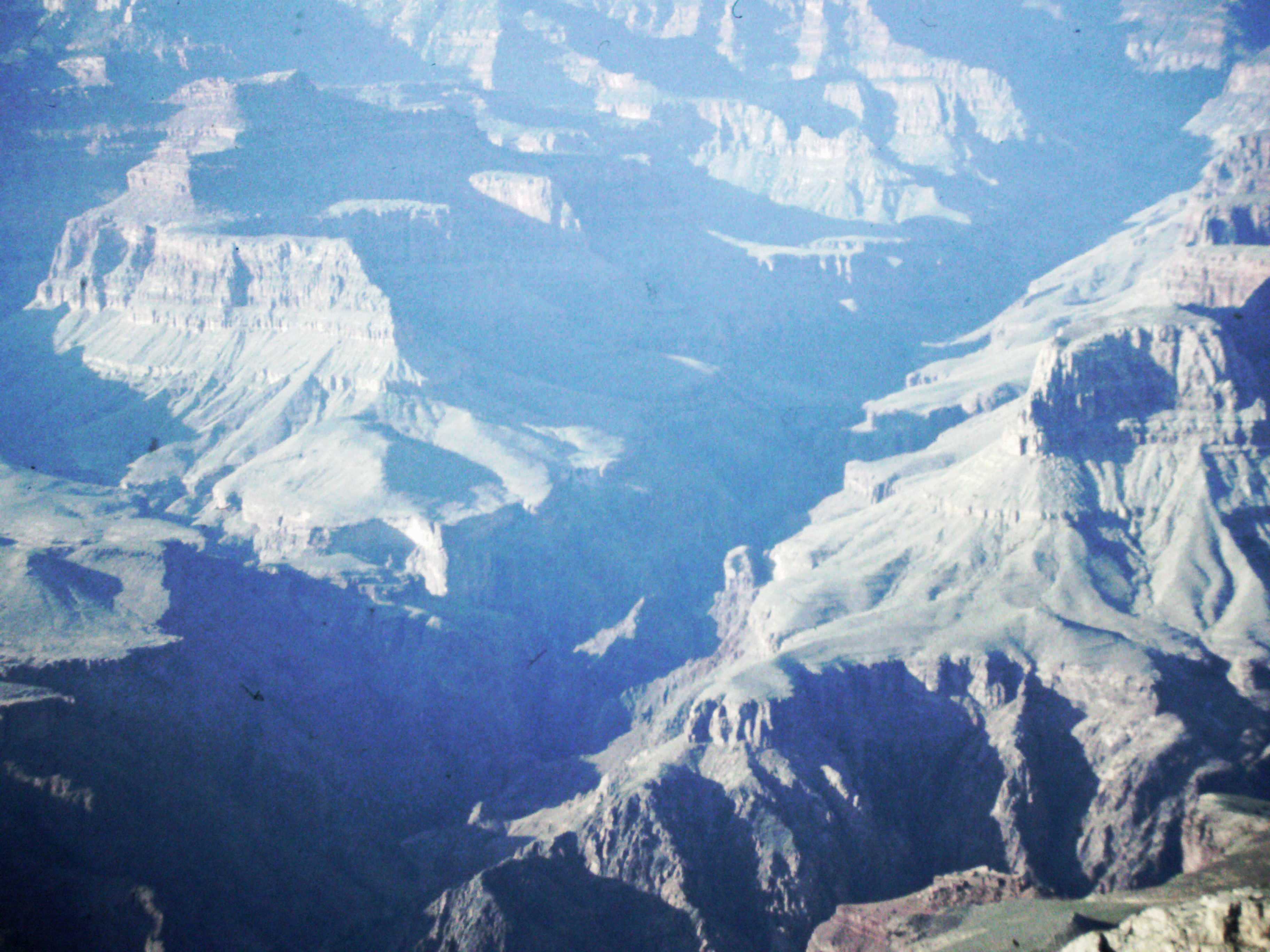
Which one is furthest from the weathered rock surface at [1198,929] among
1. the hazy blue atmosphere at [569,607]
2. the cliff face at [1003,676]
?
the cliff face at [1003,676]

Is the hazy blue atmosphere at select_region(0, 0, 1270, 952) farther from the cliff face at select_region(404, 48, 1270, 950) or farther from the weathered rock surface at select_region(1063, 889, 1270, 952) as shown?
the cliff face at select_region(404, 48, 1270, 950)

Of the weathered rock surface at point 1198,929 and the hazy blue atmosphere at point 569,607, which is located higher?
the weathered rock surface at point 1198,929

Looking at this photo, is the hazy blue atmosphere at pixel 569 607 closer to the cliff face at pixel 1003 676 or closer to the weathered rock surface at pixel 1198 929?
the weathered rock surface at pixel 1198 929

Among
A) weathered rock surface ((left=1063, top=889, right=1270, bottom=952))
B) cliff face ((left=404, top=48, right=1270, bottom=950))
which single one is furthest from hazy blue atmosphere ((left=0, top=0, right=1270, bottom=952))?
cliff face ((left=404, top=48, right=1270, bottom=950))

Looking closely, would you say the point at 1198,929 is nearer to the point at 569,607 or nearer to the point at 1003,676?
the point at 1003,676

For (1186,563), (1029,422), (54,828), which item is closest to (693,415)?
(1029,422)

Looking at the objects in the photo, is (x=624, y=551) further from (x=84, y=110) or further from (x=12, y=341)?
(x=84, y=110)

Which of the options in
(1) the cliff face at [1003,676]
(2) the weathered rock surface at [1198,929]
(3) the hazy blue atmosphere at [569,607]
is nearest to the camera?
(2) the weathered rock surface at [1198,929]

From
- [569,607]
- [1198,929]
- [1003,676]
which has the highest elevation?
[1198,929]

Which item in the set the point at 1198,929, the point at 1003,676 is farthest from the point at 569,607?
the point at 1198,929
